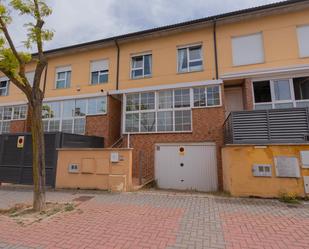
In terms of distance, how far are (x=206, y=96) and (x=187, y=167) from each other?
3.95 metres

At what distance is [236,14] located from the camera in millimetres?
11406

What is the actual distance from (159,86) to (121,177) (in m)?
6.07

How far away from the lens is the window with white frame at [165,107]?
1156 centimetres

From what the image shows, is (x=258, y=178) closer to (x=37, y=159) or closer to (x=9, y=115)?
(x=37, y=159)

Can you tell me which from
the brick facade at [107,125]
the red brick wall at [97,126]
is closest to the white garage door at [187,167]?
the brick facade at [107,125]

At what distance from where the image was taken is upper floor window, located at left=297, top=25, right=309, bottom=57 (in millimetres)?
10492

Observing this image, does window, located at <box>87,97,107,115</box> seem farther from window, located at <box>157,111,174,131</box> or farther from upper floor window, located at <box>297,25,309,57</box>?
upper floor window, located at <box>297,25,309,57</box>

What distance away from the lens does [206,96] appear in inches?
455

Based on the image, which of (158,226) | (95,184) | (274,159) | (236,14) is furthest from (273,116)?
(95,184)

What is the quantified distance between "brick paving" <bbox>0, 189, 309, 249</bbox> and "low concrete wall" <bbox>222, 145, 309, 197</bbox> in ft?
1.57

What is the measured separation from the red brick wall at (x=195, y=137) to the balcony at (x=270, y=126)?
8.13 feet

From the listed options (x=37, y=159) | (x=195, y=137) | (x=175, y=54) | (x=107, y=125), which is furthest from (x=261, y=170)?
(x=107, y=125)

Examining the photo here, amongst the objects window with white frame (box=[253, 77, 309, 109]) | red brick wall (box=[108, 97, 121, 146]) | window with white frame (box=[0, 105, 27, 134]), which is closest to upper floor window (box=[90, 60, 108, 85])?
red brick wall (box=[108, 97, 121, 146])

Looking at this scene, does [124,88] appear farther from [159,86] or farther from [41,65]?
[41,65]
